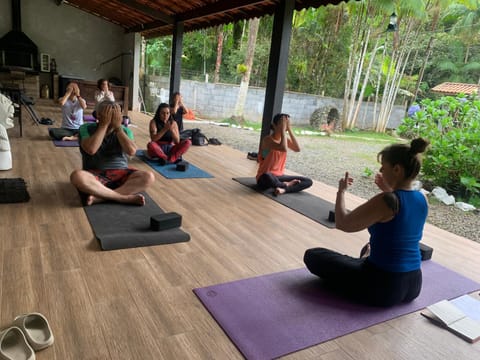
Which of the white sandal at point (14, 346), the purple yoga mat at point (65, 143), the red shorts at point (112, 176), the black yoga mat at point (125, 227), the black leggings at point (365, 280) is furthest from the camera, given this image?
the purple yoga mat at point (65, 143)

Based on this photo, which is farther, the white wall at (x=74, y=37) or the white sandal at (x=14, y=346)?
the white wall at (x=74, y=37)

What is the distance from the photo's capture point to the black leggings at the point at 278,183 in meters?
3.78

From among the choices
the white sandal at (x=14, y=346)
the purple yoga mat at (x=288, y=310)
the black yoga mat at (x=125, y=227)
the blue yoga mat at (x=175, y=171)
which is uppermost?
the blue yoga mat at (x=175, y=171)

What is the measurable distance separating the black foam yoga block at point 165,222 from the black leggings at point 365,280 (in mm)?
1054

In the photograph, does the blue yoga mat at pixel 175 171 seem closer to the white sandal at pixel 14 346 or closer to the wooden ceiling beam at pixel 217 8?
the wooden ceiling beam at pixel 217 8

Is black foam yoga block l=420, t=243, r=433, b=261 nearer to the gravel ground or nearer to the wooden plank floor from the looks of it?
the wooden plank floor

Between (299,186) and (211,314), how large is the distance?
2354 mm

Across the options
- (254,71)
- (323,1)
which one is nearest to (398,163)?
(323,1)

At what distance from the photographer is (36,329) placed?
145cm

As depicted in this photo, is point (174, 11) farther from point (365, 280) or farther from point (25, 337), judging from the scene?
point (25, 337)

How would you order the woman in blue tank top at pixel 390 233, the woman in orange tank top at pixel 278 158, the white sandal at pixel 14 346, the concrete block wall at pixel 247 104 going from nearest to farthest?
the white sandal at pixel 14 346
the woman in blue tank top at pixel 390 233
the woman in orange tank top at pixel 278 158
the concrete block wall at pixel 247 104

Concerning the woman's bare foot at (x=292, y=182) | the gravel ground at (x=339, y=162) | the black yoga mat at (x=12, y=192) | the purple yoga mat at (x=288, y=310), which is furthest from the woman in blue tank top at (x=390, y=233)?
the black yoga mat at (x=12, y=192)

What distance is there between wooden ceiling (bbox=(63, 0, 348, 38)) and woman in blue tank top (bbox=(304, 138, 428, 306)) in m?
3.16

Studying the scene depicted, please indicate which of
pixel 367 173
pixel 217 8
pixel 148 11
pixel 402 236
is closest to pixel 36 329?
pixel 402 236
